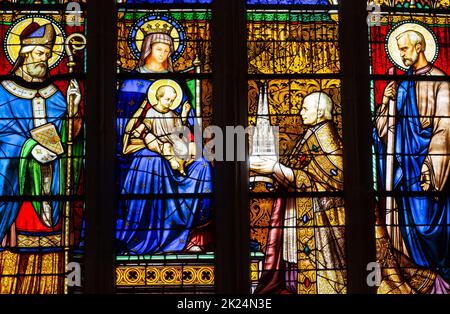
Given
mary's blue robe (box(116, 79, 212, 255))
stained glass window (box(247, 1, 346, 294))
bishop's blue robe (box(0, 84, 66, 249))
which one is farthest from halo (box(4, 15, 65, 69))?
stained glass window (box(247, 1, 346, 294))

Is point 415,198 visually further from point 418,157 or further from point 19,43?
point 19,43

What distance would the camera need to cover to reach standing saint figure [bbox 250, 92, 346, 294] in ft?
31.3

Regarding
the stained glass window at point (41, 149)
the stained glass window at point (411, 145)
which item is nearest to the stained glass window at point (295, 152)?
the stained glass window at point (411, 145)

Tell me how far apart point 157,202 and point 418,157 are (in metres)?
2.28

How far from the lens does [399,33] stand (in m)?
10.2

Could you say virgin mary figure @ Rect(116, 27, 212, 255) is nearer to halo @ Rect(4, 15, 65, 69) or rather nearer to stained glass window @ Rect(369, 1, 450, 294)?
halo @ Rect(4, 15, 65, 69)

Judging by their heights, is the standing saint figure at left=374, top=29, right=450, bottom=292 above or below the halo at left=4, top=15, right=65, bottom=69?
below

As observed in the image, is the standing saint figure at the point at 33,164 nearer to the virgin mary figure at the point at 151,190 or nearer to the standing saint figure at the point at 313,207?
the virgin mary figure at the point at 151,190

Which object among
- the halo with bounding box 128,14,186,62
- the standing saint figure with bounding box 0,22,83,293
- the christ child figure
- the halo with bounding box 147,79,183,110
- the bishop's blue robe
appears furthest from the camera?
the halo with bounding box 128,14,186,62

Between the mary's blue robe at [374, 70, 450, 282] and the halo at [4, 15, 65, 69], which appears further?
the halo at [4, 15, 65, 69]

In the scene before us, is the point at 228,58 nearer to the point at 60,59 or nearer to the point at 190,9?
the point at 190,9

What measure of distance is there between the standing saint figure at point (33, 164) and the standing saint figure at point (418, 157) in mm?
2716
